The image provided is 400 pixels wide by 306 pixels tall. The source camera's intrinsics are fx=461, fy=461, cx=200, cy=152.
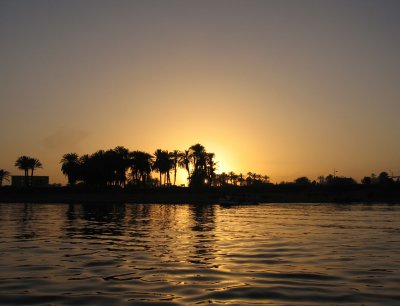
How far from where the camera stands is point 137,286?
56.1 feet

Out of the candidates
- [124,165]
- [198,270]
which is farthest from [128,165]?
[198,270]

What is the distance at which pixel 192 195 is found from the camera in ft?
476

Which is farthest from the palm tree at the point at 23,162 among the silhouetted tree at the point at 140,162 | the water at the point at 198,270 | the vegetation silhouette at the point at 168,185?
the water at the point at 198,270

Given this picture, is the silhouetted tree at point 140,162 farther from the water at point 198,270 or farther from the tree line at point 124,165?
the water at point 198,270

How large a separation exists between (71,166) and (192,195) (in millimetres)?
42159

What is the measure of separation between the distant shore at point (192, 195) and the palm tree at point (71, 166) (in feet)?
25.2

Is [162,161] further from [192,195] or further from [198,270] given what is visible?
[198,270]

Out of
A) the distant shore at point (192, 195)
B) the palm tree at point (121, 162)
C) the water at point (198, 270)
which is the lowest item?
the water at point (198, 270)

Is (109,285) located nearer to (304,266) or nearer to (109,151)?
(304,266)

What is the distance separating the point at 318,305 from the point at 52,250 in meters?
18.6

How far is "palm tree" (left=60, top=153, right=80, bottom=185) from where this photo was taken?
153m

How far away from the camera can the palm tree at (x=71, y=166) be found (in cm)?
15288

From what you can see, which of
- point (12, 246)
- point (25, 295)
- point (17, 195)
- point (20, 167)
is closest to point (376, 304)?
point (25, 295)

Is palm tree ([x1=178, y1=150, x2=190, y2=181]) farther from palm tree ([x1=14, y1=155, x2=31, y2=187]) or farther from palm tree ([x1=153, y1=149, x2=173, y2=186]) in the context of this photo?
palm tree ([x1=14, y1=155, x2=31, y2=187])
